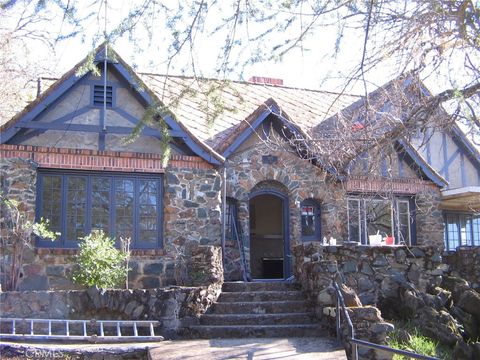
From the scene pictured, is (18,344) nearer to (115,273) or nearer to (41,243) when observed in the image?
(115,273)

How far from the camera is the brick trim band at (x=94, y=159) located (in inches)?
480

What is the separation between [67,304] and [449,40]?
696 cm

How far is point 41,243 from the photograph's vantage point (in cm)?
1215

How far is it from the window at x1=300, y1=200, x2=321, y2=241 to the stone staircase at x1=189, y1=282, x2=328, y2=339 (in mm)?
3301

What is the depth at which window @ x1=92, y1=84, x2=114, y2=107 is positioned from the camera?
12.8 metres

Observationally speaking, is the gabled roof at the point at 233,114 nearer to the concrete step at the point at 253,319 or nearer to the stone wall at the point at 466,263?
the stone wall at the point at 466,263

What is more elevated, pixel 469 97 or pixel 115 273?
pixel 469 97

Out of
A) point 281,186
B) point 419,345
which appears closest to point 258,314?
point 419,345

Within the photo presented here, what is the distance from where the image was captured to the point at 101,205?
1265 centimetres

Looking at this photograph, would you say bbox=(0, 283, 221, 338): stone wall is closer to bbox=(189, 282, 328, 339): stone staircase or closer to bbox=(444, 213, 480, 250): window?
bbox=(189, 282, 328, 339): stone staircase

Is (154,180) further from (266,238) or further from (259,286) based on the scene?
(266,238)

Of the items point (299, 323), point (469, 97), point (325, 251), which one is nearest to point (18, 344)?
point (299, 323)

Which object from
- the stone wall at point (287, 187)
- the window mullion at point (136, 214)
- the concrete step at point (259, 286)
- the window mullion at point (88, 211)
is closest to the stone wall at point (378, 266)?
the concrete step at point (259, 286)

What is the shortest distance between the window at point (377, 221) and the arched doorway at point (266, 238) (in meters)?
2.32
